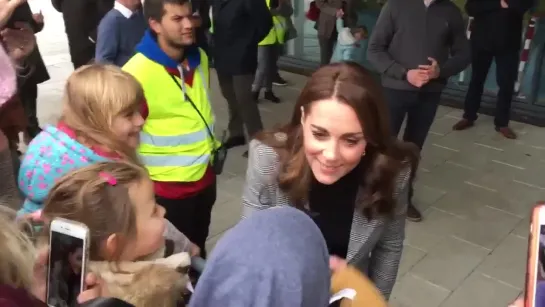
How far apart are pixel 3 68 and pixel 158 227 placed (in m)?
1.03

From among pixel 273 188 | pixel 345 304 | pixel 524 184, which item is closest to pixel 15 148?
pixel 273 188

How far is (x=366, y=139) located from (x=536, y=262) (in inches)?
25.2

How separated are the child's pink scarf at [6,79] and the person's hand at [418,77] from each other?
233 centimetres

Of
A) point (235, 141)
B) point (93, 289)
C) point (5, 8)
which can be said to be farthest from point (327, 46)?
point (93, 289)

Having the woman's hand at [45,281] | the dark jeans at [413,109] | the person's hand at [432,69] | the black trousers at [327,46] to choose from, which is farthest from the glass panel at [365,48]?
the woman's hand at [45,281]

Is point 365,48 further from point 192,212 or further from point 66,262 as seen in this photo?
point 66,262

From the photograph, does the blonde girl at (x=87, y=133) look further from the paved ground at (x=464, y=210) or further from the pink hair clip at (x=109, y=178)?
the paved ground at (x=464, y=210)

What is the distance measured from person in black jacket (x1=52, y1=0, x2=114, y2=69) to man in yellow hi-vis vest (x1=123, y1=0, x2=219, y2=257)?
2.18 metres

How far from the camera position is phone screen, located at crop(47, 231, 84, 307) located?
1.27 m

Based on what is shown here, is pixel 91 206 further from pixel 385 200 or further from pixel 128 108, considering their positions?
pixel 385 200

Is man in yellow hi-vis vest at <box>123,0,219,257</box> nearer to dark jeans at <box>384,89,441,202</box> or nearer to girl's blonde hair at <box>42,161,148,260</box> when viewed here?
girl's blonde hair at <box>42,161,148,260</box>

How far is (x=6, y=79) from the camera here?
211cm

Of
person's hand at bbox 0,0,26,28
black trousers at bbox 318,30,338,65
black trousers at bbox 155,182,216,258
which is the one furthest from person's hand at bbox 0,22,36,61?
black trousers at bbox 318,30,338,65

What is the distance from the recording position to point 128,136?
6.69ft
